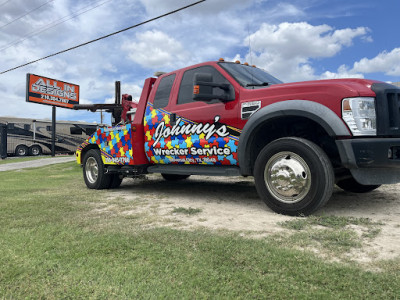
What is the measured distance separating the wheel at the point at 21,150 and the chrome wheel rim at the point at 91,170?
70.8 feet

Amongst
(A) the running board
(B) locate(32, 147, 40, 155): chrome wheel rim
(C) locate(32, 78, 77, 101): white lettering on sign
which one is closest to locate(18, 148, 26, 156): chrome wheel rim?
(B) locate(32, 147, 40, 155): chrome wheel rim

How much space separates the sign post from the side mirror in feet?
67.6

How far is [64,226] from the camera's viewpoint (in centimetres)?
333

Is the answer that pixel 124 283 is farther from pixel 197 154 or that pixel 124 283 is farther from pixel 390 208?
pixel 390 208

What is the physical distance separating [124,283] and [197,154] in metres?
2.82

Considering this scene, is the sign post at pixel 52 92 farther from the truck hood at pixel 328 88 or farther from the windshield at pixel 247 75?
the truck hood at pixel 328 88

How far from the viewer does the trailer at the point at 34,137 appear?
2500 cm

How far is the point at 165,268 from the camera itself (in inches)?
85.4

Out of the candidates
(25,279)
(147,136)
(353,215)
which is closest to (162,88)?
(147,136)

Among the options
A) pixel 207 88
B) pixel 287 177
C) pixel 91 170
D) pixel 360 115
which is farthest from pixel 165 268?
pixel 91 170

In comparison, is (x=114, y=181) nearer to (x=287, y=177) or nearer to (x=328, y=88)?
(x=287, y=177)

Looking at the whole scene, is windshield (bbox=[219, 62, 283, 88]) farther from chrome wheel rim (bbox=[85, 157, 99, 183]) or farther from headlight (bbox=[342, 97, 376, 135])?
chrome wheel rim (bbox=[85, 157, 99, 183])

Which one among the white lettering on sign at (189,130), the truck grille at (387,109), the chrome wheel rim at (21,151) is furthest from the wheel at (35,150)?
the truck grille at (387,109)

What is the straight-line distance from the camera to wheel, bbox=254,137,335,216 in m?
3.45
